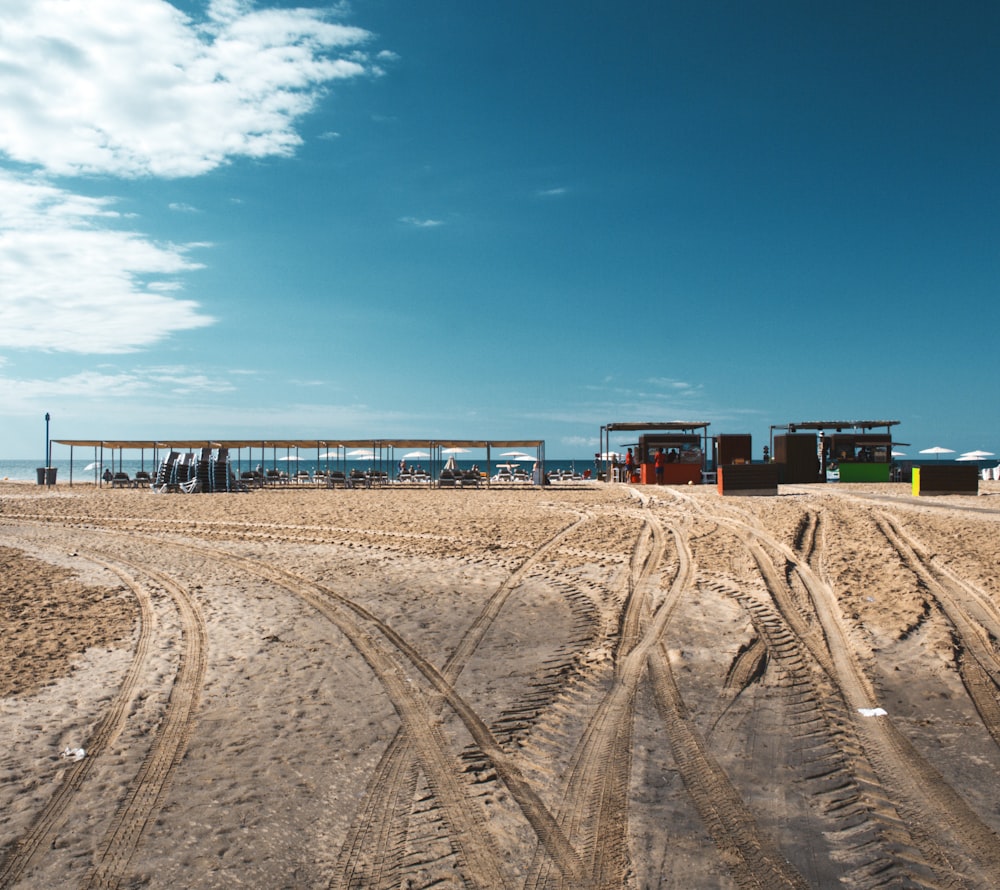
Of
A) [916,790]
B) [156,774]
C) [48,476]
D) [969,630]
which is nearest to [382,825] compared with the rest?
[156,774]

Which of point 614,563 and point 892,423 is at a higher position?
point 892,423

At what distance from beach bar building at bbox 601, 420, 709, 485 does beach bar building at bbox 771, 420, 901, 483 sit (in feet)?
9.57

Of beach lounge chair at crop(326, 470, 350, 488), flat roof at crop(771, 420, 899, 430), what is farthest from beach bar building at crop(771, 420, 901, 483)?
beach lounge chair at crop(326, 470, 350, 488)

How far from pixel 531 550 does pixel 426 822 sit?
6.46 metres

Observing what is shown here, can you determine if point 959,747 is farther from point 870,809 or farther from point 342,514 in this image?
point 342,514

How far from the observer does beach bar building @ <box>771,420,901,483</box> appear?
27.3 m

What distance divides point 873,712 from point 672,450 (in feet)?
82.1

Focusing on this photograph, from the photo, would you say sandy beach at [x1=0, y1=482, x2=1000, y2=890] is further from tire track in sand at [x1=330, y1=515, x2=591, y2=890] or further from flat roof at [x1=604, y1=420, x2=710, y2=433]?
flat roof at [x1=604, y1=420, x2=710, y2=433]

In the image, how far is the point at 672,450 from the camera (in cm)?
2836

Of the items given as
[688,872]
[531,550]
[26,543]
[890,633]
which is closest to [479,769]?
[688,872]

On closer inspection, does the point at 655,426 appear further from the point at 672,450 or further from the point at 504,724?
the point at 504,724

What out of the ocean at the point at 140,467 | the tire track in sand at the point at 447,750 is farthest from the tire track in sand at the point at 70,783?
the ocean at the point at 140,467

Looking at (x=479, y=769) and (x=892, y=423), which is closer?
(x=479, y=769)

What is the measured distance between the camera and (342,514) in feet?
47.7
